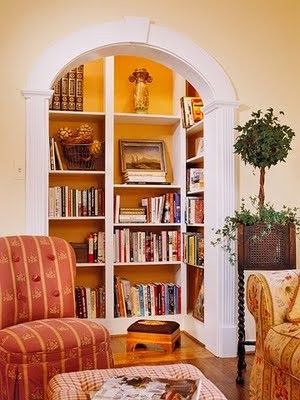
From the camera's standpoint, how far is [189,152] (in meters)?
4.93

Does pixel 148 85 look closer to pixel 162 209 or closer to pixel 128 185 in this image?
pixel 128 185

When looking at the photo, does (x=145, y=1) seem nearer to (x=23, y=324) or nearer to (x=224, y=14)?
(x=224, y=14)

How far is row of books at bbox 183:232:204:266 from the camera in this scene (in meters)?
4.34

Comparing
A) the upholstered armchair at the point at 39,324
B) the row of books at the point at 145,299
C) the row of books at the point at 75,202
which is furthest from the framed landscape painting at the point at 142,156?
the upholstered armchair at the point at 39,324

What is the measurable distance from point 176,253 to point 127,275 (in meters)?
0.53

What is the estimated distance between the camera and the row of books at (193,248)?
434 cm

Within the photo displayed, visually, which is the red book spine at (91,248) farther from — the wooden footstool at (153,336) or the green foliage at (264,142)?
the green foliage at (264,142)

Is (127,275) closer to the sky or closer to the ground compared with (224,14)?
closer to the ground

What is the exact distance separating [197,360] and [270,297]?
138cm

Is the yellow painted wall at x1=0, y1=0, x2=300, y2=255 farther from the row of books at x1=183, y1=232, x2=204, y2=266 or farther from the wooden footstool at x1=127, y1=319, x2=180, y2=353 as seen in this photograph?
the wooden footstool at x1=127, y1=319, x2=180, y2=353

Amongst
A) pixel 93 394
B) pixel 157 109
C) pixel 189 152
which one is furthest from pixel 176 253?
pixel 93 394

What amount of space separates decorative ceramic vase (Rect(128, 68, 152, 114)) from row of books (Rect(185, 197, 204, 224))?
98cm

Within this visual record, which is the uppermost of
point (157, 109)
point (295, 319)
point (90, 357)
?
point (157, 109)

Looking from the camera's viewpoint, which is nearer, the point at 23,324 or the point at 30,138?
the point at 23,324
